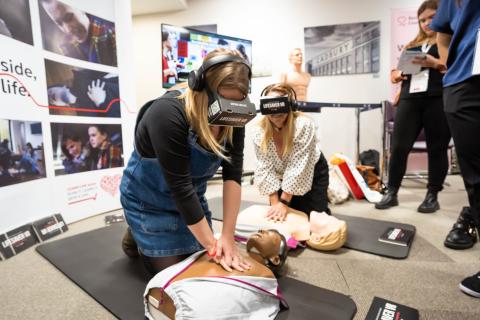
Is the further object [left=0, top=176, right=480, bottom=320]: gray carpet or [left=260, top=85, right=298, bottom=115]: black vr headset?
[left=260, top=85, right=298, bottom=115]: black vr headset

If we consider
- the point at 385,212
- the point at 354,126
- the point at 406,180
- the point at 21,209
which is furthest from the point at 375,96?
the point at 21,209

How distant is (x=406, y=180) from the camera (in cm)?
327

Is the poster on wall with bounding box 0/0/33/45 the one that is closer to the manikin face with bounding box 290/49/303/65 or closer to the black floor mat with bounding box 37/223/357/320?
the black floor mat with bounding box 37/223/357/320

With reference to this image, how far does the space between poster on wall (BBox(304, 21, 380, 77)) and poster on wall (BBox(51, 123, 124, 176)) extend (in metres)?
2.85

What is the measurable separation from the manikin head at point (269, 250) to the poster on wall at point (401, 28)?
338 centimetres

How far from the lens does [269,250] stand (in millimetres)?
1163

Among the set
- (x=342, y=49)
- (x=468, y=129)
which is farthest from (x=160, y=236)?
(x=342, y=49)

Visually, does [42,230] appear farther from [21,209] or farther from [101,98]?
[101,98]

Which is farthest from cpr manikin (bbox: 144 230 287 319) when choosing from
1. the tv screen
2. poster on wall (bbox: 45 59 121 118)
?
the tv screen

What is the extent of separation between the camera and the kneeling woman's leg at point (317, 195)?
5.81 feet

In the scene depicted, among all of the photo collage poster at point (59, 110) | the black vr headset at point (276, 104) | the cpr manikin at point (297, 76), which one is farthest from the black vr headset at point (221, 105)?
the cpr manikin at point (297, 76)

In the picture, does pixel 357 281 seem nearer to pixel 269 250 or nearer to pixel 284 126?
pixel 269 250

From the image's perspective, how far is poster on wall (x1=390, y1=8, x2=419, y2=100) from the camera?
3709 millimetres

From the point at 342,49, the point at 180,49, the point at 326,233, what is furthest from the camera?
the point at 342,49
